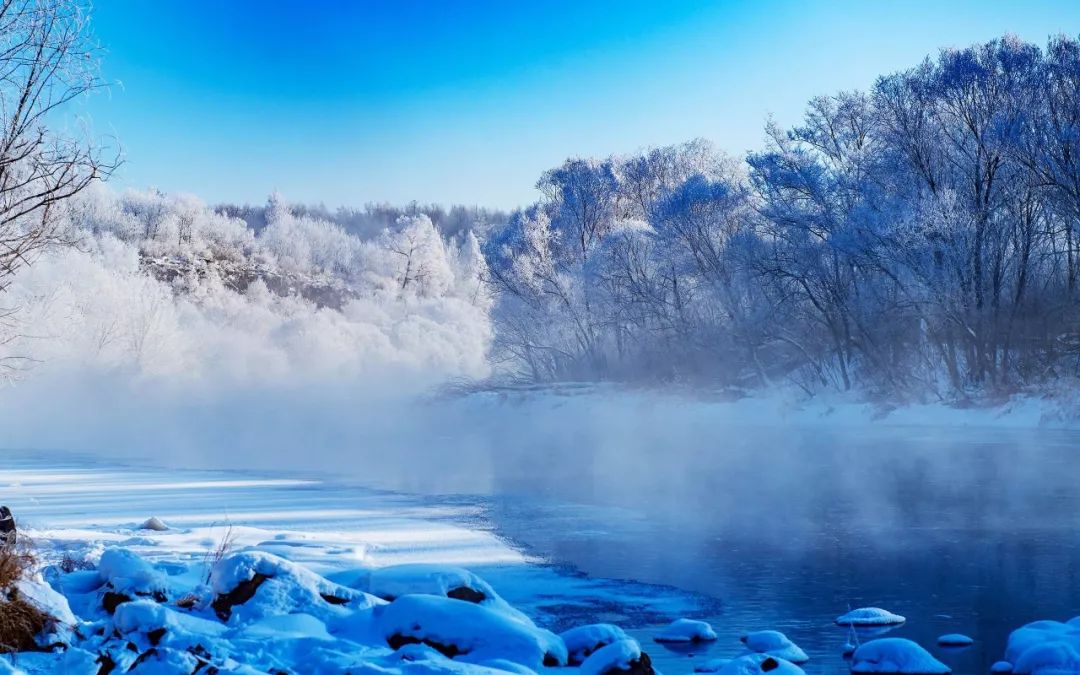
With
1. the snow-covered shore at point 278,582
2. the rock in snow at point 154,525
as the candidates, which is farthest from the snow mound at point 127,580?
the rock in snow at point 154,525

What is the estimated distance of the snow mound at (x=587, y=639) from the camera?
720 centimetres

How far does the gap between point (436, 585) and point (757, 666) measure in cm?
250

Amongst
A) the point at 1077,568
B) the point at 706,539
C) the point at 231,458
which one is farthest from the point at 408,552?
the point at 231,458

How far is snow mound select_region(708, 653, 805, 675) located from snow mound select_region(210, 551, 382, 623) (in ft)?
8.16

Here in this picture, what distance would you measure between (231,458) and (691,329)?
750 inches

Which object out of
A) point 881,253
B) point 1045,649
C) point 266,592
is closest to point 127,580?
point 266,592

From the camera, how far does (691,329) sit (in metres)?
38.1

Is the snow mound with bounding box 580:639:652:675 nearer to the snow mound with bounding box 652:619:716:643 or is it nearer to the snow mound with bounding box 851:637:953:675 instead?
the snow mound with bounding box 652:619:716:643

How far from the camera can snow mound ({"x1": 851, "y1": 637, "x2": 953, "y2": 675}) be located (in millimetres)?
7129

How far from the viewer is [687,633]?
26.6ft

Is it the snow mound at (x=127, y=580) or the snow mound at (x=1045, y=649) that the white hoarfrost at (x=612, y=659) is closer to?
the snow mound at (x=1045, y=649)

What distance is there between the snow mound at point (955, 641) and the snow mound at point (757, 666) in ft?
5.40

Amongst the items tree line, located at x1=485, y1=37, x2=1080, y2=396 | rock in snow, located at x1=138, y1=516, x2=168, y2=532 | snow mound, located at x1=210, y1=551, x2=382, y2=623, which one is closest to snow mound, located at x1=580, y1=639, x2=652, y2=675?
snow mound, located at x1=210, y1=551, x2=382, y2=623

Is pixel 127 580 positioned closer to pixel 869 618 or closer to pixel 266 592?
pixel 266 592
